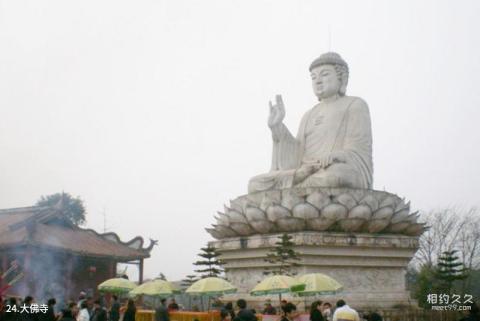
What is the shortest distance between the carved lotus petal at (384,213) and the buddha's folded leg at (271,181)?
7.22ft

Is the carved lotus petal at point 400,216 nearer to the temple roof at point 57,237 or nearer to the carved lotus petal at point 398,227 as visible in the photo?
the carved lotus petal at point 398,227

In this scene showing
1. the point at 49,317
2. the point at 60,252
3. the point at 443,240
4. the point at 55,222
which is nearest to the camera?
the point at 49,317

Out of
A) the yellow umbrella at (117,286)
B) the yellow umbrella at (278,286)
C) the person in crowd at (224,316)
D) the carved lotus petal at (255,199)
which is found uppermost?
the carved lotus petal at (255,199)

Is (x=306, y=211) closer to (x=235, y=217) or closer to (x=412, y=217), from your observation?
(x=235, y=217)

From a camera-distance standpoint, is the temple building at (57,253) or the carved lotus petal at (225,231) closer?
the carved lotus petal at (225,231)

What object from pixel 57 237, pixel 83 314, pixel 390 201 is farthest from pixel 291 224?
pixel 57 237

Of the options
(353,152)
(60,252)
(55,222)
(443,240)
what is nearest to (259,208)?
(353,152)

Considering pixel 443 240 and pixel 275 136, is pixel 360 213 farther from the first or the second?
pixel 443 240

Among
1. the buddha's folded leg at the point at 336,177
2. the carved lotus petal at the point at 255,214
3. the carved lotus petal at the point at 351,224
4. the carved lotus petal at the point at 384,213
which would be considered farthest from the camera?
the buddha's folded leg at the point at 336,177

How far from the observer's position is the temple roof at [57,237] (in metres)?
17.5

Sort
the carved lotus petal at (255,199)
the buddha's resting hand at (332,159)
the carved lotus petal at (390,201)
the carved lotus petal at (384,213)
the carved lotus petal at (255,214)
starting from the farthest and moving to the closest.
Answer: the buddha's resting hand at (332,159), the carved lotus petal at (255,199), the carved lotus petal at (390,201), the carved lotus petal at (255,214), the carved lotus petal at (384,213)

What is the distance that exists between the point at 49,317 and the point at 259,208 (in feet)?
23.8

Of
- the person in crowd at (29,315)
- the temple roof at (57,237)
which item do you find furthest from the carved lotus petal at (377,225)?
the temple roof at (57,237)

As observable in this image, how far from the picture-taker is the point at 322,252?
1355 centimetres
